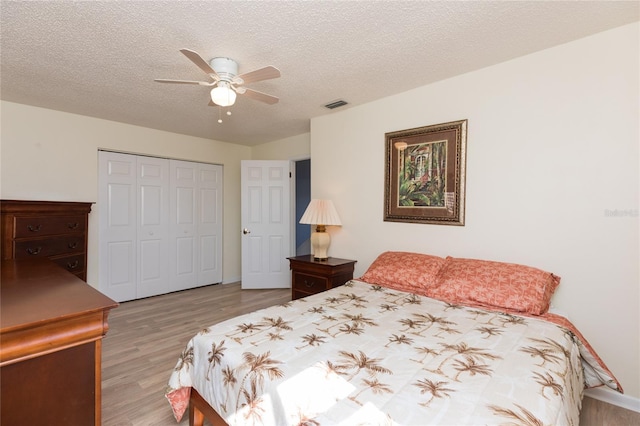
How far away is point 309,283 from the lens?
3182 millimetres

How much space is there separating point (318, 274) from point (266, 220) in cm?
185

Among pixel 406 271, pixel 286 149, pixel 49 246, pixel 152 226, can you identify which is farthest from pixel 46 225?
pixel 406 271

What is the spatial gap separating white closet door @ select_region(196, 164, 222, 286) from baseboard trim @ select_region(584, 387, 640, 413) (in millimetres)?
4601

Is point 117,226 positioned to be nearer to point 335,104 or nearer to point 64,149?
point 64,149

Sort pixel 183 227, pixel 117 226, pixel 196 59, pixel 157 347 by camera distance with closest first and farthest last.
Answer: pixel 196 59 < pixel 157 347 < pixel 117 226 < pixel 183 227

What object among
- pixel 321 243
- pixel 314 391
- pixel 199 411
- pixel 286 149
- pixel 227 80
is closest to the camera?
pixel 314 391

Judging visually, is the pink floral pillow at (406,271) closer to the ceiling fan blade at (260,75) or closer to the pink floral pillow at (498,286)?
the pink floral pillow at (498,286)

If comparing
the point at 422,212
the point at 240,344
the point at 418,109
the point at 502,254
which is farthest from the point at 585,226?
the point at 240,344

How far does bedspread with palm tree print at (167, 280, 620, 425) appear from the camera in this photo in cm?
100

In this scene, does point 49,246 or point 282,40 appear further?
point 49,246

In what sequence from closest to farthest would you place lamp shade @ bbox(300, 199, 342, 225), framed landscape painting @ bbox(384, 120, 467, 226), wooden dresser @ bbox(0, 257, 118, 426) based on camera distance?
wooden dresser @ bbox(0, 257, 118, 426)
framed landscape painting @ bbox(384, 120, 467, 226)
lamp shade @ bbox(300, 199, 342, 225)

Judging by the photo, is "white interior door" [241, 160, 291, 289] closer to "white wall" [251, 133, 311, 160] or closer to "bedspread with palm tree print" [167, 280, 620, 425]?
"white wall" [251, 133, 311, 160]

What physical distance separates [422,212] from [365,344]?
64.1 inches

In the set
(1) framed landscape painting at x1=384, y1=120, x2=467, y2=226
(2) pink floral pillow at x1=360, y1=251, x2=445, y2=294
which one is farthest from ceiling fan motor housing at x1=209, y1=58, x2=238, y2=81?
(2) pink floral pillow at x1=360, y1=251, x2=445, y2=294
